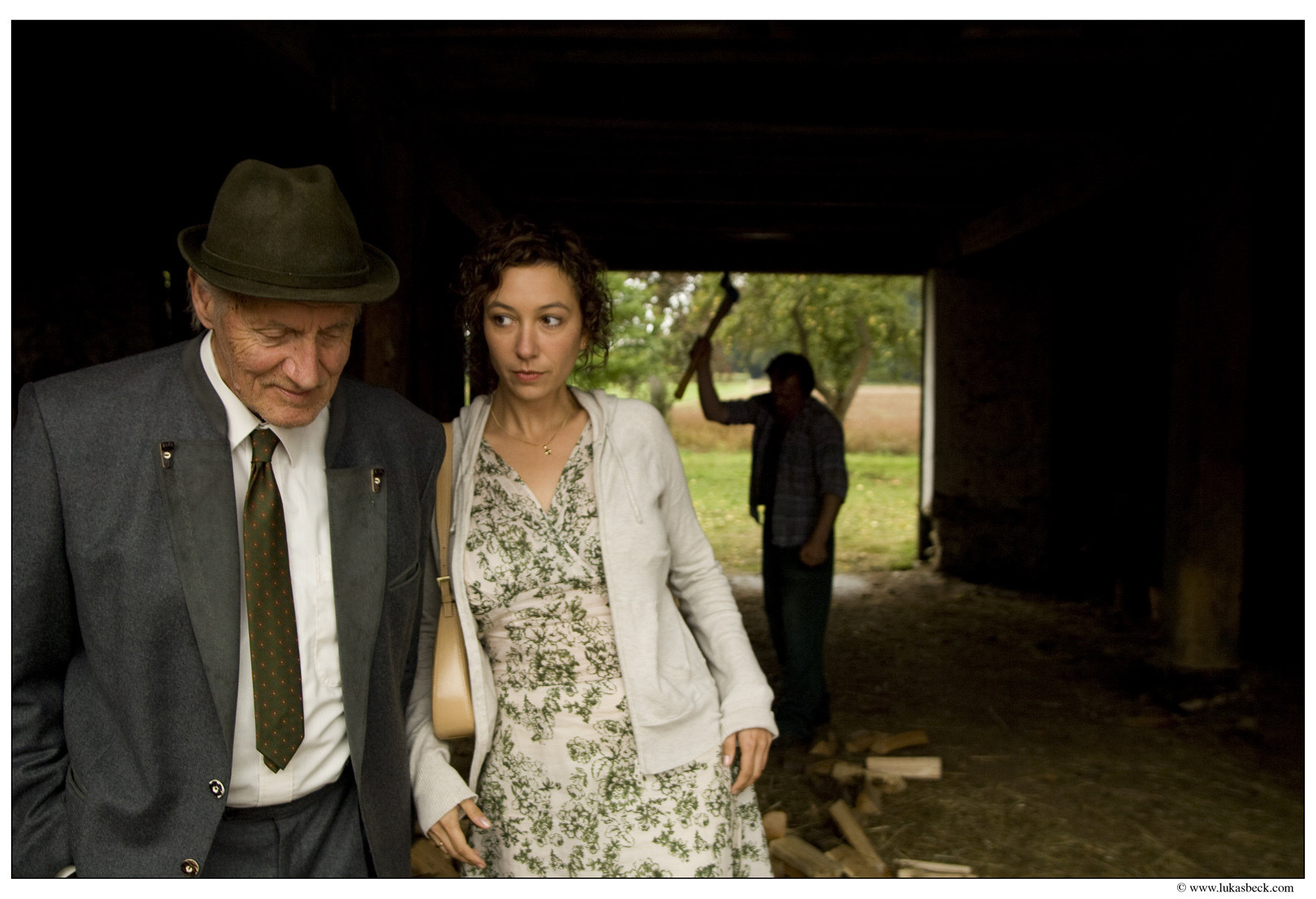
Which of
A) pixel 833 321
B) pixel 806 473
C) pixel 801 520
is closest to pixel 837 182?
pixel 806 473

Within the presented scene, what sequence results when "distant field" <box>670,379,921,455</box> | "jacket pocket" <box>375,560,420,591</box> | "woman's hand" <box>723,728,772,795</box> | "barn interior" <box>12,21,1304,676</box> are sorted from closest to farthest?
"jacket pocket" <box>375,560,420,591</box> → "woman's hand" <box>723,728,772,795</box> → "barn interior" <box>12,21,1304,676</box> → "distant field" <box>670,379,921,455</box>

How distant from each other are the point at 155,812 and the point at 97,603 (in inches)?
13.8

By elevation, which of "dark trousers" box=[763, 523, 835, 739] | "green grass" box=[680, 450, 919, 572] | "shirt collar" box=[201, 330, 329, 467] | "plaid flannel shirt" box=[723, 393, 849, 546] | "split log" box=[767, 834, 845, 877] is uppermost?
"shirt collar" box=[201, 330, 329, 467]

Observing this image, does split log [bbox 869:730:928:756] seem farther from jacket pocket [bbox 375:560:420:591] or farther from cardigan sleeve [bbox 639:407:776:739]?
jacket pocket [bbox 375:560:420:591]

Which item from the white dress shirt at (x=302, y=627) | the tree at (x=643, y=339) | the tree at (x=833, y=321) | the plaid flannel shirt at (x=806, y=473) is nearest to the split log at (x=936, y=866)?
the plaid flannel shirt at (x=806, y=473)

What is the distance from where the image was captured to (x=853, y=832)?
14.6 ft

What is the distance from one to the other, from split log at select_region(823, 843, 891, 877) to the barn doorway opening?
992 cm

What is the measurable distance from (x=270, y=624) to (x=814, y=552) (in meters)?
4.13

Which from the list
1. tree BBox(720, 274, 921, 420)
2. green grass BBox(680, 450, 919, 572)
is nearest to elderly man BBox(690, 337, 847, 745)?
green grass BBox(680, 450, 919, 572)

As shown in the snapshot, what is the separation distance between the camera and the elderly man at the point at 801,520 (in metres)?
5.55

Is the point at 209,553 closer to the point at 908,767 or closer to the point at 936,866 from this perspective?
the point at 936,866

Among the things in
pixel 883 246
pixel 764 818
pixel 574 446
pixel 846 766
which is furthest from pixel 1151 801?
pixel 883 246

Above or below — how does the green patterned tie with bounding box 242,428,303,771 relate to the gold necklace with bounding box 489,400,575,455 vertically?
below

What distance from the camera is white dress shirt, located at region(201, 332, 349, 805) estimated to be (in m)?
1.72
